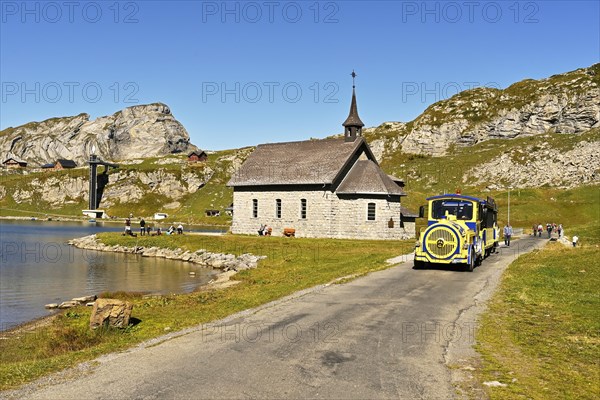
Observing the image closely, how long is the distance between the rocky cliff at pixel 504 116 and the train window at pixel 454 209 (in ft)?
426

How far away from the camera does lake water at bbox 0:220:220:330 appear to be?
1046 inches

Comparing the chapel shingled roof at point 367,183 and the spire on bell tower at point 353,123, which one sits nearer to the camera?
the chapel shingled roof at point 367,183

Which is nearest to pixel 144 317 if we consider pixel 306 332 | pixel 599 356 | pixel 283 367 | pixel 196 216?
pixel 306 332

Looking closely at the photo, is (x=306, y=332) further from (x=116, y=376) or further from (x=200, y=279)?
(x=200, y=279)

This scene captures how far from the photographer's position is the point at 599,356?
1163 centimetres

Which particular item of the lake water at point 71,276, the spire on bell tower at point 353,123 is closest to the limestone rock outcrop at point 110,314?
the lake water at point 71,276

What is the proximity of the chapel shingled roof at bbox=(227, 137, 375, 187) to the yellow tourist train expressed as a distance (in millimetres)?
23850

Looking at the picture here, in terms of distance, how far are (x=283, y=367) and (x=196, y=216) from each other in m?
122

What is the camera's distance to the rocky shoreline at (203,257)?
36.7 m

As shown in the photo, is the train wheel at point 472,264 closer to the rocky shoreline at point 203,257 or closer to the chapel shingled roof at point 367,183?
the rocky shoreline at point 203,257

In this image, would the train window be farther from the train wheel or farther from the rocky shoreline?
the rocky shoreline

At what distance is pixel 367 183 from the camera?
52844 millimetres
